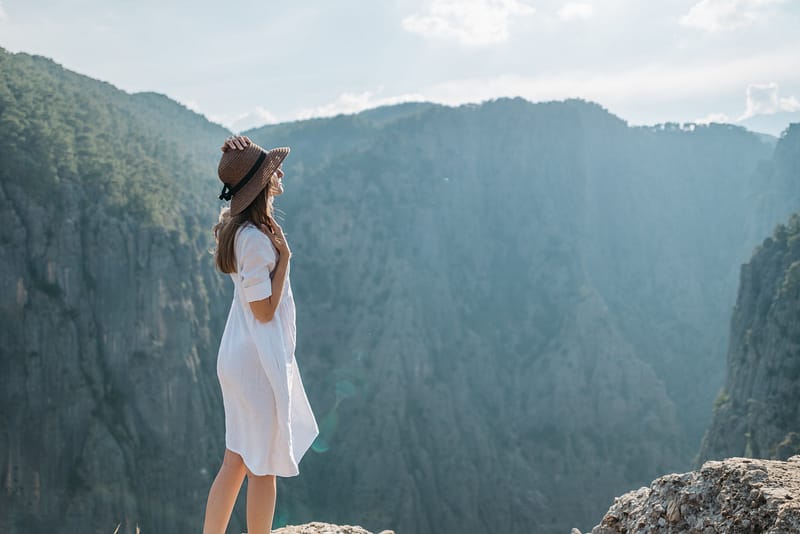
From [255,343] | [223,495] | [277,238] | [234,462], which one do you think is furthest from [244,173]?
[223,495]

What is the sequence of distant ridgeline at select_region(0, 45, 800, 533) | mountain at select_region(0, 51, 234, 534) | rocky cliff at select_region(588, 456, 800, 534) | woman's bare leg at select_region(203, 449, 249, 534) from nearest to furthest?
rocky cliff at select_region(588, 456, 800, 534)
woman's bare leg at select_region(203, 449, 249, 534)
mountain at select_region(0, 51, 234, 534)
distant ridgeline at select_region(0, 45, 800, 533)

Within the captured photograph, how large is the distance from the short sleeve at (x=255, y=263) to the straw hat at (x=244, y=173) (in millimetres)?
230

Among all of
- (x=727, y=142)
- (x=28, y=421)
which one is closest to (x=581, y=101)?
(x=727, y=142)

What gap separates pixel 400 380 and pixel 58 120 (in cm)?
2812

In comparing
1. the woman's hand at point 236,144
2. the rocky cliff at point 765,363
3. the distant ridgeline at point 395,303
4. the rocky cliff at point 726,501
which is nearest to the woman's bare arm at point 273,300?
the woman's hand at point 236,144

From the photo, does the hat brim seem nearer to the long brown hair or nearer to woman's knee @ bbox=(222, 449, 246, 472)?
the long brown hair

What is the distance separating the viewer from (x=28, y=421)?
3191 cm

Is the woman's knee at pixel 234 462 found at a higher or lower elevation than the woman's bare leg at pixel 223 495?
higher

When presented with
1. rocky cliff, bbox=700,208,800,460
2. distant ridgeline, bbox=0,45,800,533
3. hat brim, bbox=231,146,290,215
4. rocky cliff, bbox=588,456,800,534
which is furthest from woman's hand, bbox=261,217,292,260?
distant ridgeline, bbox=0,45,800,533

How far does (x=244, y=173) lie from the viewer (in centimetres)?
430

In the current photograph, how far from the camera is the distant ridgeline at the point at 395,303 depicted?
3425 centimetres

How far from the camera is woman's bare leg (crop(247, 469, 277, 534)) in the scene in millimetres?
4324

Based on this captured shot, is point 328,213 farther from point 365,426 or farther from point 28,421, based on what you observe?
point 28,421

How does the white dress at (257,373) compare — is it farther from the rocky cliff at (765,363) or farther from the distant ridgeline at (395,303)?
the distant ridgeline at (395,303)
